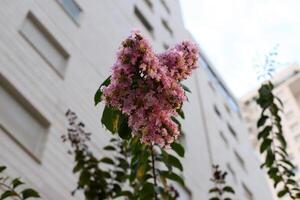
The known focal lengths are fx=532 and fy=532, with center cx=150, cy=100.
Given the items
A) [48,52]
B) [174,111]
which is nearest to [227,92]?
[48,52]

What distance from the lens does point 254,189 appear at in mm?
17234

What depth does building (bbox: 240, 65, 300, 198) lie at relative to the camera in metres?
47.9

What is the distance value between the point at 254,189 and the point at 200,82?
4.26 m

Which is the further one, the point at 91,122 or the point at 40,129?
the point at 91,122

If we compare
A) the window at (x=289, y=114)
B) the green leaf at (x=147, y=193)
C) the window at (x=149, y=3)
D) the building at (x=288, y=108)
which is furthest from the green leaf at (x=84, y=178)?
the window at (x=289, y=114)

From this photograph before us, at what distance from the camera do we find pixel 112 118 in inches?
110

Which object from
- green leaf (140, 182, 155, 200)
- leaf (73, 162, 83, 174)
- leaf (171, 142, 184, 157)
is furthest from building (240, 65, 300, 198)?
leaf (171, 142, 184, 157)

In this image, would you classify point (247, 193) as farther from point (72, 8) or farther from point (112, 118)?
point (112, 118)

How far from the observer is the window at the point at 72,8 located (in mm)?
10562

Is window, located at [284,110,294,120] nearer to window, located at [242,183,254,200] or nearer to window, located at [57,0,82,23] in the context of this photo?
window, located at [242,183,254,200]

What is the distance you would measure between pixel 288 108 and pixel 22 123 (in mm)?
47761

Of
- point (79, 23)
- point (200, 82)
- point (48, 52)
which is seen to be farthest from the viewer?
point (200, 82)

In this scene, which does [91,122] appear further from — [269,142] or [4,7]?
[269,142]

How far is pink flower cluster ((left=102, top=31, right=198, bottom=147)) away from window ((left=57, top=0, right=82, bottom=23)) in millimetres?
8141
